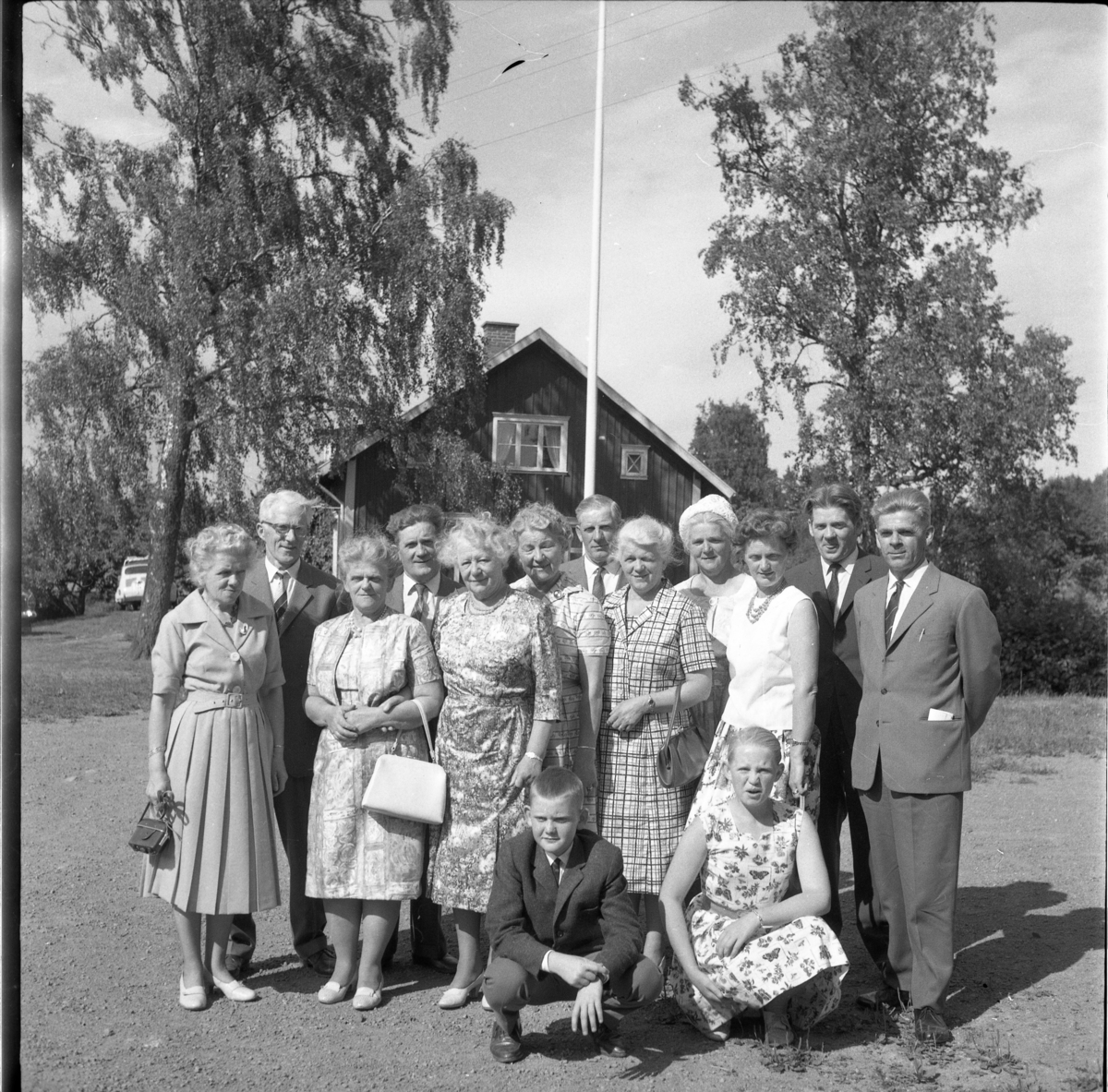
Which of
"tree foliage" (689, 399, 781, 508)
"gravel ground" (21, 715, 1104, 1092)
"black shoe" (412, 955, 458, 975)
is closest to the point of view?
"gravel ground" (21, 715, 1104, 1092)

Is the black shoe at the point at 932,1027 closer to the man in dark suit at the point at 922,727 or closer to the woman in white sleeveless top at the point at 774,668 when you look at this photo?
the man in dark suit at the point at 922,727

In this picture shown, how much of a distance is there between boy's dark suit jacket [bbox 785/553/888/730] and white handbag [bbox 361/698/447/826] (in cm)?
163

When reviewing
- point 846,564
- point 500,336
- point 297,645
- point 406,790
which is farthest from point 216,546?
point 500,336

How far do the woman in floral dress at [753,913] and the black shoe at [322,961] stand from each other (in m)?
1.53

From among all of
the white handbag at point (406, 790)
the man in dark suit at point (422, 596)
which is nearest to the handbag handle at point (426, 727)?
the white handbag at point (406, 790)

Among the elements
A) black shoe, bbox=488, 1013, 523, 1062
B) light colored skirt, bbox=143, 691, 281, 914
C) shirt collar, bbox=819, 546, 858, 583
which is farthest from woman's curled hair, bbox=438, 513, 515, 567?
black shoe, bbox=488, 1013, 523, 1062

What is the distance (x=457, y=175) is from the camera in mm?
19344

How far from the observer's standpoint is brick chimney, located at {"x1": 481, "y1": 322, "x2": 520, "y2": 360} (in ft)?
74.0

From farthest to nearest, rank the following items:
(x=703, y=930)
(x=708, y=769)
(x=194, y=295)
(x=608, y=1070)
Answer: (x=194, y=295) < (x=708, y=769) < (x=703, y=930) < (x=608, y=1070)

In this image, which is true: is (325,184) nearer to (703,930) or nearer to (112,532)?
(112,532)

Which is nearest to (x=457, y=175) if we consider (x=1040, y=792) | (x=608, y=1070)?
(x=1040, y=792)

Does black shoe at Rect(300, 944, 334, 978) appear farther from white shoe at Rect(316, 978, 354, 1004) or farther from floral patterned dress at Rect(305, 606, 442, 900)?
floral patterned dress at Rect(305, 606, 442, 900)

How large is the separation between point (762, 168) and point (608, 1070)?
18.4 metres

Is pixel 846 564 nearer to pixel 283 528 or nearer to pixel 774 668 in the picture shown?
pixel 774 668
